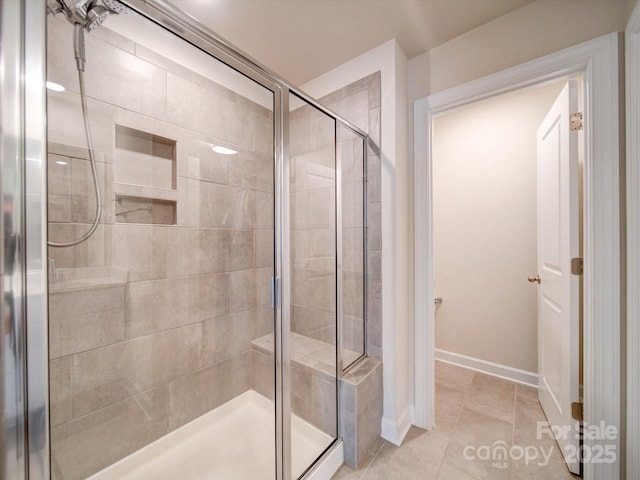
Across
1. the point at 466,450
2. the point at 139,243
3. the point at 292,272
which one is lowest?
the point at 466,450

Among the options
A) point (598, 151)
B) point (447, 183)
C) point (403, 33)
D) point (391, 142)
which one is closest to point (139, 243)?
point (391, 142)

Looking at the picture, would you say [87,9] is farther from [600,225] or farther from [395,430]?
[395,430]

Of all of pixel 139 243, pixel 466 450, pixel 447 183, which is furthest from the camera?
pixel 447 183

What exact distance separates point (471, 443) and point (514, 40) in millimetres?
2325

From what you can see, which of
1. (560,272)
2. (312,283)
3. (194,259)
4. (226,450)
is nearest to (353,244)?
(312,283)

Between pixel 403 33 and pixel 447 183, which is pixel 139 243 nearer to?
pixel 403 33

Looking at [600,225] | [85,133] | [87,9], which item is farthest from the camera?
[600,225]

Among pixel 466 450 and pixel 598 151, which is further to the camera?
pixel 466 450

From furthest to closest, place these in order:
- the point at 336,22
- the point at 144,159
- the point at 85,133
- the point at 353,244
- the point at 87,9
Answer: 1. the point at 353,244
2. the point at 336,22
3. the point at 144,159
4. the point at 85,133
5. the point at 87,9

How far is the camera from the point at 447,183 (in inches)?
104

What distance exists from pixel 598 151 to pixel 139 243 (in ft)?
7.35

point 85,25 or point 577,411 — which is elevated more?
point 85,25

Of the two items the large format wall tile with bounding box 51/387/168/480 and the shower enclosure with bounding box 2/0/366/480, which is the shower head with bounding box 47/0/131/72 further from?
the large format wall tile with bounding box 51/387/168/480

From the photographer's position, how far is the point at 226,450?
1.39m
